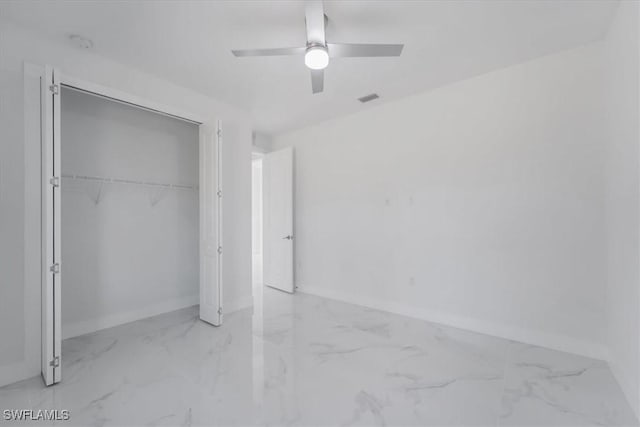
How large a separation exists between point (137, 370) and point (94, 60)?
2856 millimetres

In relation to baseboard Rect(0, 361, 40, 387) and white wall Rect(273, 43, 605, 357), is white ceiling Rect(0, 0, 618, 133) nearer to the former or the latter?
white wall Rect(273, 43, 605, 357)

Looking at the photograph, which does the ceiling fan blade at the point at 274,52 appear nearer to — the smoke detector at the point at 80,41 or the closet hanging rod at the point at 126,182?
the smoke detector at the point at 80,41

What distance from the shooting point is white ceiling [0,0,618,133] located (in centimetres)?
208

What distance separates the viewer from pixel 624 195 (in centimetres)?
208

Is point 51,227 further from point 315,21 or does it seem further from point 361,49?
point 361,49

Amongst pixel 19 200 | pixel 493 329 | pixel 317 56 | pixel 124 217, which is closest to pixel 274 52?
pixel 317 56

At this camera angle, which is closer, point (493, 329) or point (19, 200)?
point (19, 200)

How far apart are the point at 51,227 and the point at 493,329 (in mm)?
4126

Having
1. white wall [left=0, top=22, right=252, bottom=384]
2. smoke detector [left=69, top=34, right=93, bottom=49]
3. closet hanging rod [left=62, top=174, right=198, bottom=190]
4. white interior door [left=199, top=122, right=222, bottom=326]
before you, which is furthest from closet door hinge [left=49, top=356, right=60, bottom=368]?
smoke detector [left=69, top=34, right=93, bottom=49]

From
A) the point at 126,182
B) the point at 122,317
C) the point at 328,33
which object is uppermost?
the point at 328,33

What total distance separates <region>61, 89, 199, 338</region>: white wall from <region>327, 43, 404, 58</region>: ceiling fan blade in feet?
9.07

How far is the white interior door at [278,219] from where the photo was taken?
4.71 metres

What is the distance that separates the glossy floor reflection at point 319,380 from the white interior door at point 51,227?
259 millimetres

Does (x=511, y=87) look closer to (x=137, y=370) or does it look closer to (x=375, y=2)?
(x=375, y=2)
